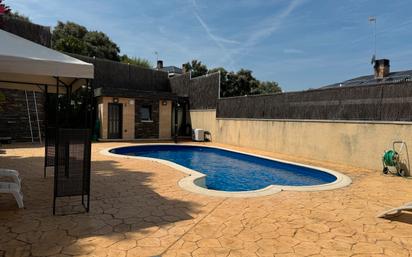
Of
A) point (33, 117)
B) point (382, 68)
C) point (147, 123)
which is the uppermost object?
point (382, 68)

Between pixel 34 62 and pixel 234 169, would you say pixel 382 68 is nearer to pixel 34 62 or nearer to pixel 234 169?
pixel 234 169

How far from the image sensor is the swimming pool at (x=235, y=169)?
820cm

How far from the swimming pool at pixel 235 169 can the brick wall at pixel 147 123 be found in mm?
2937

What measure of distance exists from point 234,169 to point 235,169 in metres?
0.04

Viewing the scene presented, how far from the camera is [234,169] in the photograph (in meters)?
10.4

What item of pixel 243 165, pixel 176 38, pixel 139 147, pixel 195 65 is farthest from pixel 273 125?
pixel 195 65

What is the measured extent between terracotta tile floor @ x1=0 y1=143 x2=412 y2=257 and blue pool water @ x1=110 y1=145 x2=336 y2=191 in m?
2.28

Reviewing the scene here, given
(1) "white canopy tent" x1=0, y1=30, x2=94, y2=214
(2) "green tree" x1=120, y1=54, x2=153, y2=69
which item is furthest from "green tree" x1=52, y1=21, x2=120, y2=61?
(1) "white canopy tent" x1=0, y1=30, x2=94, y2=214

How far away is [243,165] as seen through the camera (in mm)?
11109

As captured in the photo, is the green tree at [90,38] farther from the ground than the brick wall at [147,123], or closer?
farther from the ground

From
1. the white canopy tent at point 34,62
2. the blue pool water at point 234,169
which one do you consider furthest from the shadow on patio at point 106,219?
the blue pool water at point 234,169

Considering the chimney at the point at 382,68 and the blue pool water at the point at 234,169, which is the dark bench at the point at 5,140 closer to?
the blue pool water at the point at 234,169

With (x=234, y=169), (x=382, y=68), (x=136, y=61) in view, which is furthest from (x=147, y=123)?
(x=136, y=61)

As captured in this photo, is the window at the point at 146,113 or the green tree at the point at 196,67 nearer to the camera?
the window at the point at 146,113
